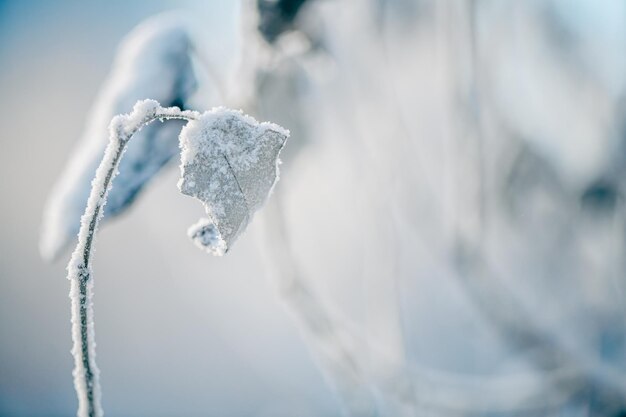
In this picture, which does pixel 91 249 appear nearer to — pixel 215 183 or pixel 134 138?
pixel 215 183

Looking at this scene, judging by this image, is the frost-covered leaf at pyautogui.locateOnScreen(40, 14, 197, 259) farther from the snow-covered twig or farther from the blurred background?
the snow-covered twig

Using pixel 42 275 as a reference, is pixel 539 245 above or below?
below

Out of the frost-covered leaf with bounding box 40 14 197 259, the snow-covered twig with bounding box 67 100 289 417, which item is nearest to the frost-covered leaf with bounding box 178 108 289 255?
the snow-covered twig with bounding box 67 100 289 417

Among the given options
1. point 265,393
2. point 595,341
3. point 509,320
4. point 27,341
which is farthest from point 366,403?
point 27,341

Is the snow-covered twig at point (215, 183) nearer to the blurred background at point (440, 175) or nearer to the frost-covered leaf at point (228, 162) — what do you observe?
the frost-covered leaf at point (228, 162)

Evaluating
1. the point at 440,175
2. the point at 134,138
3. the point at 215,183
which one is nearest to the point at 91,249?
the point at 215,183

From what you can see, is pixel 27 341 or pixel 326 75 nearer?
pixel 326 75

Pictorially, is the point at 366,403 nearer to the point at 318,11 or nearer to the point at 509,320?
the point at 509,320
